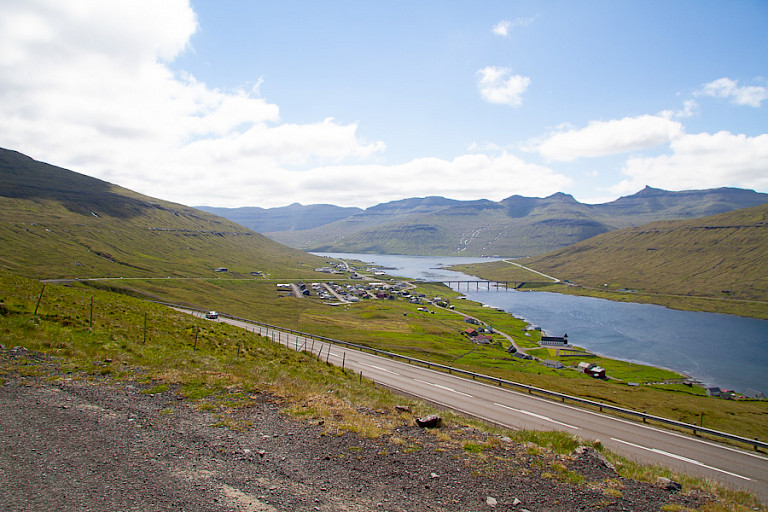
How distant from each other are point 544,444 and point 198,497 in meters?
11.9

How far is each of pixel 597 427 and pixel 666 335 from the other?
114691 millimetres

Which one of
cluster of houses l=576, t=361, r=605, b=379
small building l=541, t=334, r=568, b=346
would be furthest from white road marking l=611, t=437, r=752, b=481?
small building l=541, t=334, r=568, b=346

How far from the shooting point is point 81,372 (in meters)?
14.7

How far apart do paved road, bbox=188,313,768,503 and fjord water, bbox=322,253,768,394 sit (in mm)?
65597

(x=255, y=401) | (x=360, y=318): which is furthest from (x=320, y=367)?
(x=360, y=318)

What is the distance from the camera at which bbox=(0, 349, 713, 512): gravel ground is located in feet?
26.0

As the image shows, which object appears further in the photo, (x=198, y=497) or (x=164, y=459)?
(x=164, y=459)

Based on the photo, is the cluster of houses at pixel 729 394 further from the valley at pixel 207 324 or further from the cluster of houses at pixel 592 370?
the cluster of houses at pixel 592 370

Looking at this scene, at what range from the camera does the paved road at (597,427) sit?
63.2 ft

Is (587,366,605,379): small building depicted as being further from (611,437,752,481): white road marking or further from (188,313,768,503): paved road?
(611,437,752,481): white road marking

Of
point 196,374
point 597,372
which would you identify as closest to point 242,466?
point 196,374

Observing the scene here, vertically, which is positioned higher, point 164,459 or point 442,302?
point 164,459

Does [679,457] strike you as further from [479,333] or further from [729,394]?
[479,333]

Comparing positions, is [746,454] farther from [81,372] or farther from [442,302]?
[442,302]
